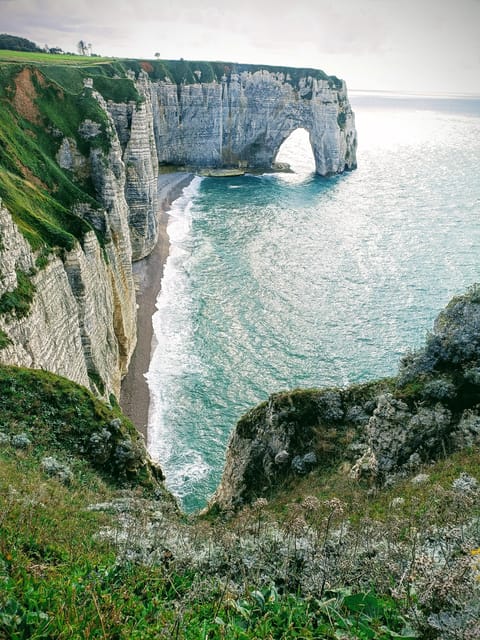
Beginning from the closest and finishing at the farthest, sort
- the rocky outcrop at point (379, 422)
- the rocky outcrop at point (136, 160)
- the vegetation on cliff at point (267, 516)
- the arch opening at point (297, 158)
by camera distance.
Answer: the vegetation on cliff at point (267, 516)
the rocky outcrop at point (379, 422)
the rocky outcrop at point (136, 160)
the arch opening at point (297, 158)

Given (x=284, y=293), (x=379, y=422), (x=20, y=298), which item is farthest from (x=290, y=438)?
(x=284, y=293)

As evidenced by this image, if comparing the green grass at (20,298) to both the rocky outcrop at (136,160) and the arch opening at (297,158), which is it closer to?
the rocky outcrop at (136,160)

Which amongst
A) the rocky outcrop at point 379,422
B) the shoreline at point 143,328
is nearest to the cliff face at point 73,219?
the shoreline at point 143,328

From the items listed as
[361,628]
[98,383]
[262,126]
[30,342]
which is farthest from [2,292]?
[262,126]

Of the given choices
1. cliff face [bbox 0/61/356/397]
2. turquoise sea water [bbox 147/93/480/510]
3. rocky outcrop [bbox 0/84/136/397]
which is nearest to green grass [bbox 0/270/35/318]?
cliff face [bbox 0/61/356/397]

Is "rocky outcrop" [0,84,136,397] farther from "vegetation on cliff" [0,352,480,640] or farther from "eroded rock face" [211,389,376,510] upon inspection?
"eroded rock face" [211,389,376,510]
